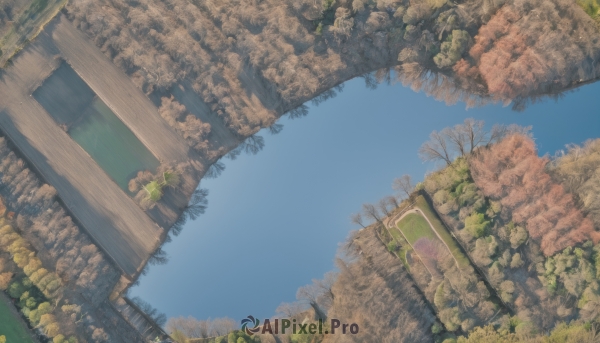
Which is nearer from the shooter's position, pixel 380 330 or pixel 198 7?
pixel 380 330

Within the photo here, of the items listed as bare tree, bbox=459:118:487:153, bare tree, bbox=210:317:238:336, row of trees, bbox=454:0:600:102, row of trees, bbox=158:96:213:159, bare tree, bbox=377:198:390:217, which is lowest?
bare tree, bbox=210:317:238:336

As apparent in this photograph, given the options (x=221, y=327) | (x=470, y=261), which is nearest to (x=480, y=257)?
(x=470, y=261)

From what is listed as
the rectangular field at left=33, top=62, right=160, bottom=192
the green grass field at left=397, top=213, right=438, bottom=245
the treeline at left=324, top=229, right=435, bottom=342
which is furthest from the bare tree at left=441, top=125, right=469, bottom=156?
the rectangular field at left=33, top=62, right=160, bottom=192

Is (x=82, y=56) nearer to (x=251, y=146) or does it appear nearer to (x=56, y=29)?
(x=56, y=29)

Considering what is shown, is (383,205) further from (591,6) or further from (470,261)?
(591,6)

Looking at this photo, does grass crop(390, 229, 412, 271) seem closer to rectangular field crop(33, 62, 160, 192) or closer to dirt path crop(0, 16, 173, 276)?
dirt path crop(0, 16, 173, 276)

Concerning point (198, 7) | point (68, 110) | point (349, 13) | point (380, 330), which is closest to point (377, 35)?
point (349, 13)
